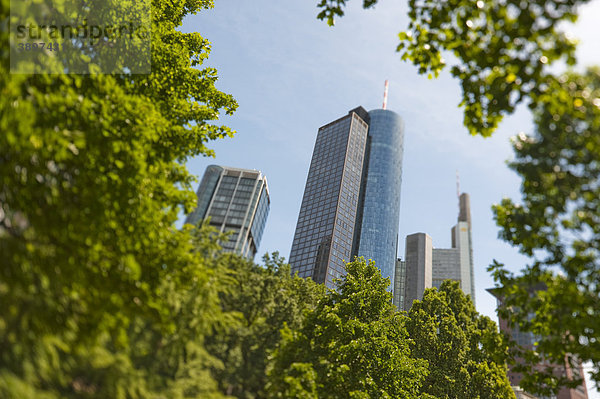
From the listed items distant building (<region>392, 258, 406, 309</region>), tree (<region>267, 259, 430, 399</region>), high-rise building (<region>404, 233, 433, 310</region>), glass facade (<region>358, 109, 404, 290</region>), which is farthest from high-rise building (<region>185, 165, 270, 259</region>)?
distant building (<region>392, 258, 406, 309</region>)

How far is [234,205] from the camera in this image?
1162 cm

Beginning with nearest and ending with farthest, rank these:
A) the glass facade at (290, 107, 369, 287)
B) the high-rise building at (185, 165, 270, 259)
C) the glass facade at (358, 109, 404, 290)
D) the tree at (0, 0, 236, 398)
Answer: the tree at (0, 0, 236, 398) → the high-rise building at (185, 165, 270, 259) → the glass facade at (290, 107, 369, 287) → the glass facade at (358, 109, 404, 290)

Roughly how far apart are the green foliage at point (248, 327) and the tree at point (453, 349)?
10326 millimetres

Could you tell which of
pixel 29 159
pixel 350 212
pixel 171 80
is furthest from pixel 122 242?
pixel 350 212

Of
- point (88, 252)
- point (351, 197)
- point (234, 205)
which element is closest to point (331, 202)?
point (351, 197)

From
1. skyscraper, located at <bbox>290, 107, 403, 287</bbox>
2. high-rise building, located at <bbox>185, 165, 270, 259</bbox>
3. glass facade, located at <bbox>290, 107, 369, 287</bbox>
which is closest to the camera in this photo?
high-rise building, located at <bbox>185, 165, 270, 259</bbox>

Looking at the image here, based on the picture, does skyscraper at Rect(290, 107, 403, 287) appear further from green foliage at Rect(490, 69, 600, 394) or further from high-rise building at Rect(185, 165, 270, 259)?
green foliage at Rect(490, 69, 600, 394)

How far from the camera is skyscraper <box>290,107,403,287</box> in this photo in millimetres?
136000

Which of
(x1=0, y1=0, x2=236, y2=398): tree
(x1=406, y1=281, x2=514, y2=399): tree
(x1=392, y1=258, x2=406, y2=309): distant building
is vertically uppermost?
(x1=392, y1=258, x2=406, y2=309): distant building

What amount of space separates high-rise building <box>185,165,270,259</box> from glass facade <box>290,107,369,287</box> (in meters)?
112

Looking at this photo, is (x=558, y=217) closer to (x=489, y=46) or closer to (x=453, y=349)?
(x=489, y=46)

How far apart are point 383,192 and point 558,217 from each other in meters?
155

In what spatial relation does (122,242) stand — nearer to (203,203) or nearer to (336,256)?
(203,203)

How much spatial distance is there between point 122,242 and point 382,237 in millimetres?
148234
